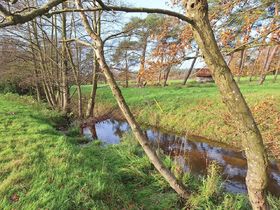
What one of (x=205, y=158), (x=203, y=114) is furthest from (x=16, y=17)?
(x=203, y=114)

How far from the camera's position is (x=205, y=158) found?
9719 mm

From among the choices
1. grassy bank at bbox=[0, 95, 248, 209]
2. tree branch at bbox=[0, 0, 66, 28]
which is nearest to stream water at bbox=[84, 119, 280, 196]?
grassy bank at bbox=[0, 95, 248, 209]

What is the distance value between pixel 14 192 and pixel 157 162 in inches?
105

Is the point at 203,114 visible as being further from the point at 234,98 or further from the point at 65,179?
the point at 234,98

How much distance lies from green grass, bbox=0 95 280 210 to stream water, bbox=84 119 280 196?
0.80m

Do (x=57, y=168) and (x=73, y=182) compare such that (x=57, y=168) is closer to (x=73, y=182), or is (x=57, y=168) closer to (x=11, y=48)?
(x=73, y=182)

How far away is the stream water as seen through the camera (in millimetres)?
7481

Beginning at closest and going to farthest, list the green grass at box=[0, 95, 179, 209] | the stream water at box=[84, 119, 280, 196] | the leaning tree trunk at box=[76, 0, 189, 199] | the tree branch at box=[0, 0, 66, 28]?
the tree branch at box=[0, 0, 66, 28] → the green grass at box=[0, 95, 179, 209] → the leaning tree trunk at box=[76, 0, 189, 199] → the stream water at box=[84, 119, 280, 196]

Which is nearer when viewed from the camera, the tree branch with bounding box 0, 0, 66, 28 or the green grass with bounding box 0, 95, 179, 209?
the tree branch with bounding box 0, 0, 66, 28

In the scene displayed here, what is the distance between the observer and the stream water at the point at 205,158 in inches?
295

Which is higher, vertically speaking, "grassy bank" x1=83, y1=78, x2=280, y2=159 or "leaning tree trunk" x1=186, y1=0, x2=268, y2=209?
"leaning tree trunk" x1=186, y1=0, x2=268, y2=209

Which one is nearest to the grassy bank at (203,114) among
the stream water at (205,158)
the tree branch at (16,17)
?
the stream water at (205,158)

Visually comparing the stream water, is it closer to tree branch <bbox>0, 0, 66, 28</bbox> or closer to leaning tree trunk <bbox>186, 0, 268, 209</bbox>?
leaning tree trunk <bbox>186, 0, 268, 209</bbox>

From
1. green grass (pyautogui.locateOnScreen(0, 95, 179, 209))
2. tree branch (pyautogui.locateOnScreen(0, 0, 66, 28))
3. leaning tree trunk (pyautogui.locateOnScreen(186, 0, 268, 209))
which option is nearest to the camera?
tree branch (pyautogui.locateOnScreen(0, 0, 66, 28))
